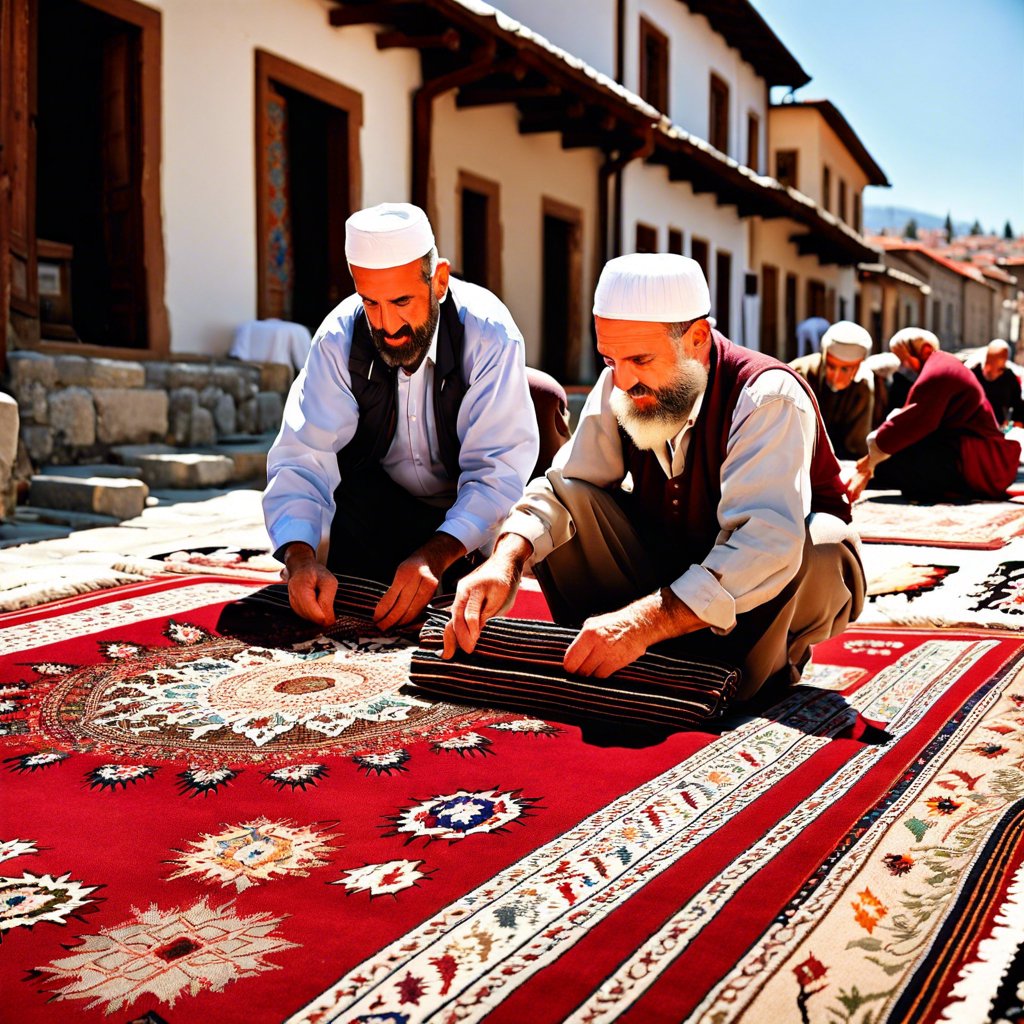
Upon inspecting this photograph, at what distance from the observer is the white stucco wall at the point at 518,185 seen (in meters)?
9.84

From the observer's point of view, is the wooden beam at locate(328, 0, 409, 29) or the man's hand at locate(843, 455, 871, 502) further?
the wooden beam at locate(328, 0, 409, 29)

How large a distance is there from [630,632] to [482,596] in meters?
0.32

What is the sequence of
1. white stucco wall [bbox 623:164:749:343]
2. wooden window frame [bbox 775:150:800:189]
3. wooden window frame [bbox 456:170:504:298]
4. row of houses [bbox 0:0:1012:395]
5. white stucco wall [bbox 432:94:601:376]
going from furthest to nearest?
wooden window frame [bbox 775:150:800:189] → white stucco wall [bbox 623:164:749:343] → wooden window frame [bbox 456:170:504:298] → white stucco wall [bbox 432:94:601:376] → row of houses [bbox 0:0:1012:395]

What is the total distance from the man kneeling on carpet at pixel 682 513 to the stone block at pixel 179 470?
3.68 m

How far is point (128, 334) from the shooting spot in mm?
7059

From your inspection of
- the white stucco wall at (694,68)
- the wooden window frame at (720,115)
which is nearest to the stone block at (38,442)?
the white stucco wall at (694,68)

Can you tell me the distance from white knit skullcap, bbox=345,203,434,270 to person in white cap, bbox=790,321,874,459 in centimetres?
422

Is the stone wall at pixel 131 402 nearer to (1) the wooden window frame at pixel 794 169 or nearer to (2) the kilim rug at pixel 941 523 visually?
(2) the kilim rug at pixel 941 523

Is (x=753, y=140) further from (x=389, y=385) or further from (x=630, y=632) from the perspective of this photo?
(x=630, y=632)

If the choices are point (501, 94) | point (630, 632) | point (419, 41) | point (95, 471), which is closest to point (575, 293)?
point (501, 94)

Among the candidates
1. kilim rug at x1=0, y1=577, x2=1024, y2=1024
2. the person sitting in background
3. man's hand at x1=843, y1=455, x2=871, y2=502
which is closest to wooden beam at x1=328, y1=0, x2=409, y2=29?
man's hand at x1=843, y1=455, x2=871, y2=502

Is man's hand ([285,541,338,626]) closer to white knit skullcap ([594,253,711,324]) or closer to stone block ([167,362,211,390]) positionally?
white knit skullcap ([594,253,711,324])

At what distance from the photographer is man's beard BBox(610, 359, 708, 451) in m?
2.57

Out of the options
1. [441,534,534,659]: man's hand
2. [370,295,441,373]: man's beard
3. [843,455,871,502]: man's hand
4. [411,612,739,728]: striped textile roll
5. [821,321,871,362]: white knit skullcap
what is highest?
[821,321,871,362]: white knit skullcap
